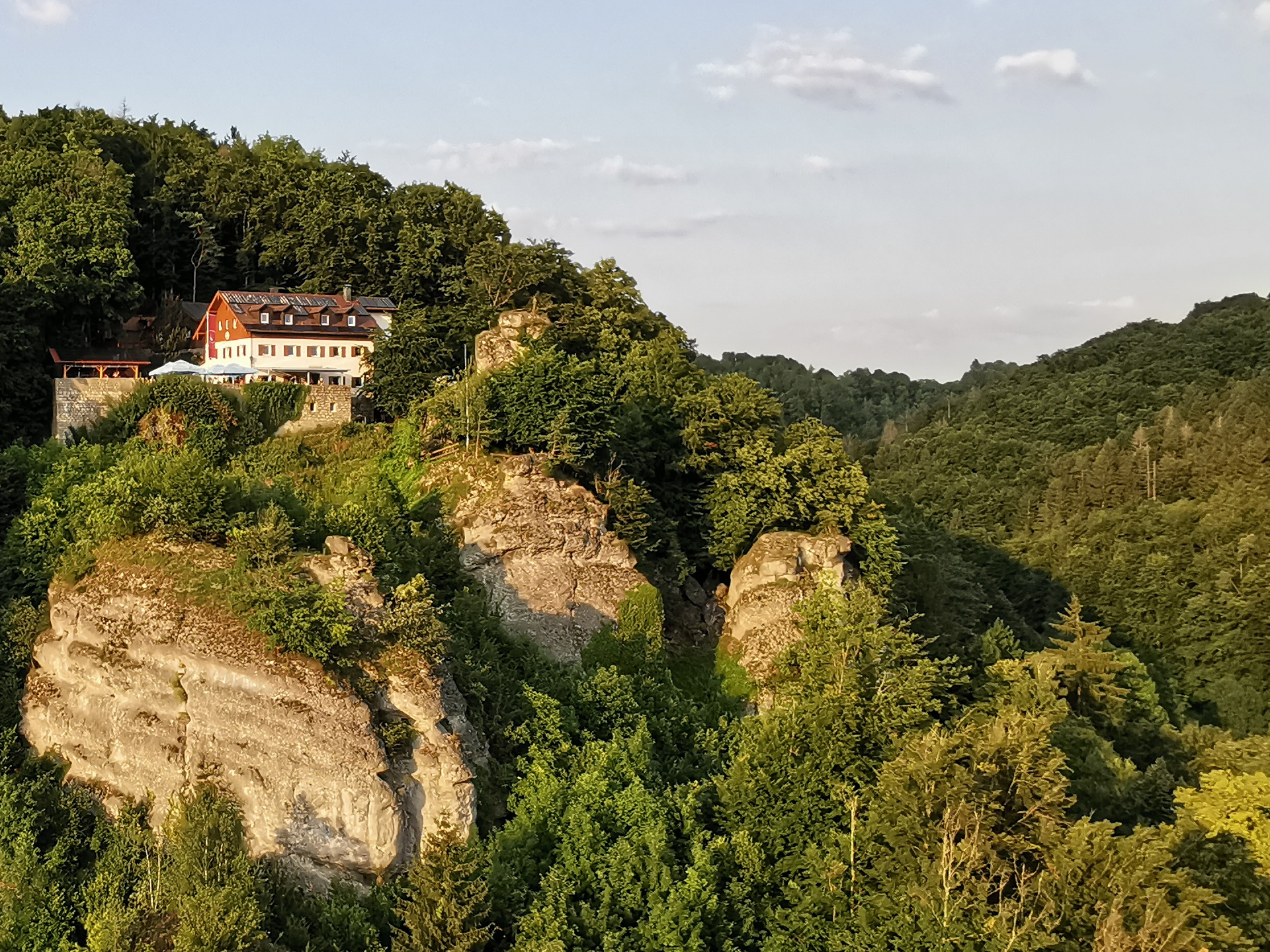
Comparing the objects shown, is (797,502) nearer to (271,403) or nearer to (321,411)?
(321,411)

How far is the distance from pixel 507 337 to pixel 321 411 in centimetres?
753

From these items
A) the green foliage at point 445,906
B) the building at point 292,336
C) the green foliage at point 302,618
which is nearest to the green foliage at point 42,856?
the green foliage at point 302,618

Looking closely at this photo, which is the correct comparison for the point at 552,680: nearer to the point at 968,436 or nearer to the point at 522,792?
the point at 522,792

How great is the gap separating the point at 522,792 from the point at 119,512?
14.0 metres

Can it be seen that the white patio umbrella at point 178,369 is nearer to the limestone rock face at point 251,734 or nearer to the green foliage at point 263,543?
the limestone rock face at point 251,734

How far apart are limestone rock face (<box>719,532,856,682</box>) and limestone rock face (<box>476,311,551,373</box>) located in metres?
11.2

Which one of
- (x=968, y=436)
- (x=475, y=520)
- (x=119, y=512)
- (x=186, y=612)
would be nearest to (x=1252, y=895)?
(x=475, y=520)

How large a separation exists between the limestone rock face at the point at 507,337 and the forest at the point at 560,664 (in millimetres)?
813

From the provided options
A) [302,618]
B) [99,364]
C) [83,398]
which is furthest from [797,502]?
[99,364]

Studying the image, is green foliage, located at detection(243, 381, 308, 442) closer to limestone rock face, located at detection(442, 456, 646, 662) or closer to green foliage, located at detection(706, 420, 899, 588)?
limestone rock face, located at detection(442, 456, 646, 662)

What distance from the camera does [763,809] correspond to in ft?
123

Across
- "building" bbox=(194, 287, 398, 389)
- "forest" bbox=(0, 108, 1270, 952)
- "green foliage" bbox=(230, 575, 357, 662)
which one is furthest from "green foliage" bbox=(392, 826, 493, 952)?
"building" bbox=(194, 287, 398, 389)

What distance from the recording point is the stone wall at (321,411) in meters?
48.6

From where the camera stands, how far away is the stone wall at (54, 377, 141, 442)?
4706cm
